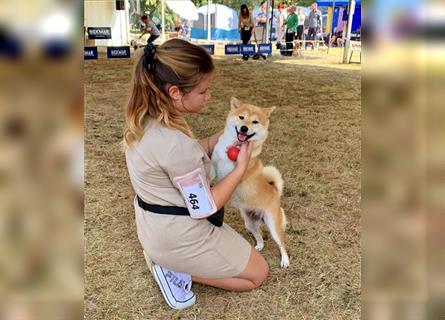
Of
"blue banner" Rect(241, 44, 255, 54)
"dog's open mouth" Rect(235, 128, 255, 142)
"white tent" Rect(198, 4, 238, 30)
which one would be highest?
"white tent" Rect(198, 4, 238, 30)

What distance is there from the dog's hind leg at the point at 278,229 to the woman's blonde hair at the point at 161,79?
2.55 feet

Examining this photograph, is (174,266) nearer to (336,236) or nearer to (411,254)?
(336,236)

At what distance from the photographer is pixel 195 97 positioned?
165 centimetres

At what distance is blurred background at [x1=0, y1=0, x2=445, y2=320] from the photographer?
1.52ft

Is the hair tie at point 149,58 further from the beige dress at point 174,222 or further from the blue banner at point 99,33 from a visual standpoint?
the blue banner at point 99,33

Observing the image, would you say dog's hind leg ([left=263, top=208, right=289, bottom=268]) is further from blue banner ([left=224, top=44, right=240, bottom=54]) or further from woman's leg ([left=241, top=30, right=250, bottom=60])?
woman's leg ([left=241, top=30, right=250, bottom=60])

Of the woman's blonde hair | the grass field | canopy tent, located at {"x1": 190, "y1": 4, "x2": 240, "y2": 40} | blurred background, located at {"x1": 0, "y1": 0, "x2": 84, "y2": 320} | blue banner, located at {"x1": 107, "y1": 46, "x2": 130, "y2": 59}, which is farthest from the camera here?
canopy tent, located at {"x1": 190, "y1": 4, "x2": 240, "y2": 40}

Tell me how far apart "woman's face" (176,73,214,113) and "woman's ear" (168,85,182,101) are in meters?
0.02

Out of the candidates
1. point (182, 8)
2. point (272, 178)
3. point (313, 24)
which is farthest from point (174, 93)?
point (182, 8)

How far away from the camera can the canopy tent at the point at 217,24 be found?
18203 millimetres

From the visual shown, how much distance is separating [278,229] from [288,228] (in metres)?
0.44

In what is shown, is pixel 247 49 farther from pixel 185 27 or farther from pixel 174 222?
pixel 174 222

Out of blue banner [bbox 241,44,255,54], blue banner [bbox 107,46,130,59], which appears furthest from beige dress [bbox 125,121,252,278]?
blue banner [bbox 241,44,255,54]

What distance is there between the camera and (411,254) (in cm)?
54
